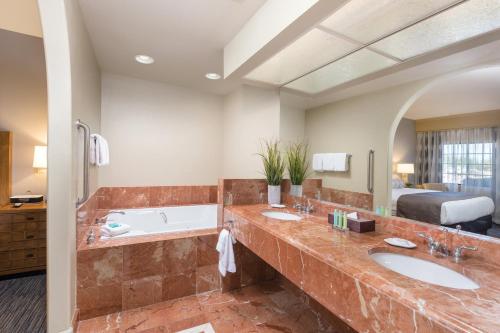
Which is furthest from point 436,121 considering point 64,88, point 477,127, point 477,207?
point 64,88

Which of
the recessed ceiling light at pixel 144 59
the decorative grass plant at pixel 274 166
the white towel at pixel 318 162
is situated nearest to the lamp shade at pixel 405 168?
the white towel at pixel 318 162

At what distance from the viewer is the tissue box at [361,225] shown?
159 centimetres

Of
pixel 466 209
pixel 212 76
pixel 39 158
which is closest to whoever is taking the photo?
pixel 466 209

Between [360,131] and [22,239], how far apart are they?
376 centimetres

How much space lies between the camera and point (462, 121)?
4.55 feet

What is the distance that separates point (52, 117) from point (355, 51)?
7.13 ft

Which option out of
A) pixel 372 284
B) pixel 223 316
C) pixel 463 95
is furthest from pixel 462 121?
pixel 223 316

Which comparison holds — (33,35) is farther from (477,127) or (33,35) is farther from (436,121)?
(477,127)

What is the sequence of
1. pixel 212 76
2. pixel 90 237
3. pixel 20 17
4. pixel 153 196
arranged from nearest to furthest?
pixel 20 17, pixel 90 237, pixel 212 76, pixel 153 196

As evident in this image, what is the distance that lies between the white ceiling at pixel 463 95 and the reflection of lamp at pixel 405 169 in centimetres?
31

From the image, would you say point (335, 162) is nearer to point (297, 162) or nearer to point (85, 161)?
point (297, 162)

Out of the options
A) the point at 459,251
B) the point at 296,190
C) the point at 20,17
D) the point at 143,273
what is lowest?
the point at 143,273

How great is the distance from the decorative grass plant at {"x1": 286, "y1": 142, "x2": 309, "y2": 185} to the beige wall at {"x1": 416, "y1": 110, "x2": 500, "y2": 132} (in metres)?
1.00

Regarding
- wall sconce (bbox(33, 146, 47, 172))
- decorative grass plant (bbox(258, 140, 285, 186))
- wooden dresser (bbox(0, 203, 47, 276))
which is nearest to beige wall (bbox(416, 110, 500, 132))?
decorative grass plant (bbox(258, 140, 285, 186))
